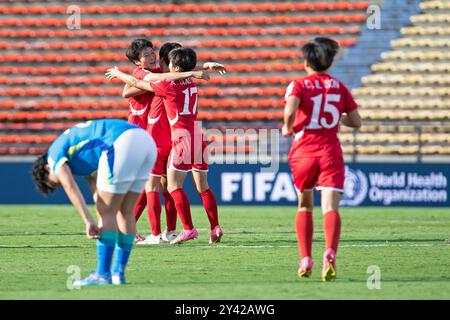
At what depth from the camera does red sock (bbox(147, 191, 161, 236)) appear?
1216 centimetres

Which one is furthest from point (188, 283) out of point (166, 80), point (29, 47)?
point (29, 47)

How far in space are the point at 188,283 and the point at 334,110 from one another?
186 centimetres

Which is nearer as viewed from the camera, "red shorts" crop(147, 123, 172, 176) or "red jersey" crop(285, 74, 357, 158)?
"red jersey" crop(285, 74, 357, 158)

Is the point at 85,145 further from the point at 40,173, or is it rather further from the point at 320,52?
the point at 320,52

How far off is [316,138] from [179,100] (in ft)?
11.4

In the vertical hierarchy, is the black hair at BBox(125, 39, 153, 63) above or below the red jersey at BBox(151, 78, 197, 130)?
above

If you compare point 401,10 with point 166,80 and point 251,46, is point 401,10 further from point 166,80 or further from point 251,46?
point 166,80

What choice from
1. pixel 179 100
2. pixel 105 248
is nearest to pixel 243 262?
pixel 105 248

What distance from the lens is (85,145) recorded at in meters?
8.13

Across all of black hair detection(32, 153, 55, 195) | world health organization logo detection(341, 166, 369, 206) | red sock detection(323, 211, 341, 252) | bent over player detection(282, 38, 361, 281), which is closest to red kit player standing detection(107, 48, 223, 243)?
bent over player detection(282, 38, 361, 281)

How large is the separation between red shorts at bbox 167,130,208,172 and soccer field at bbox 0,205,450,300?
0.93 metres

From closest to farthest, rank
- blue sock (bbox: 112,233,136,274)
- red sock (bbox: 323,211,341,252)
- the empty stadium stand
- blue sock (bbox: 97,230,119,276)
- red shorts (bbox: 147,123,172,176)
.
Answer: blue sock (bbox: 97,230,119,276), blue sock (bbox: 112,233,136,274), red sock (bbox: 323,211,341,252), red shorts (bbox: 147,123,172,176), the empty stadium stand

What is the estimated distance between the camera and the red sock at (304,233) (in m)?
8.81

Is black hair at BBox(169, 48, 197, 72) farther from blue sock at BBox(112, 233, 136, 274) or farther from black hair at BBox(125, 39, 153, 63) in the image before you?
blue sock at BBox(112, 233, 136, 274)
